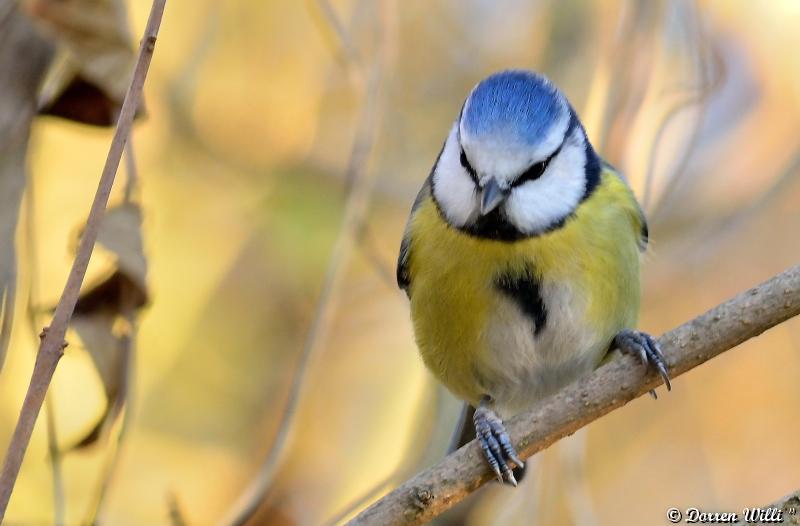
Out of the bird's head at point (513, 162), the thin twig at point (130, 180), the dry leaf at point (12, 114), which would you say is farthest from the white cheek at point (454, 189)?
the dry leaf at point (12, 114)

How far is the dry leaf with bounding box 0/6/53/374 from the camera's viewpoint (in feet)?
3.48

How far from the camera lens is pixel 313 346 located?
4.96 ft

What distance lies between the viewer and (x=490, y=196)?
3.67 ft

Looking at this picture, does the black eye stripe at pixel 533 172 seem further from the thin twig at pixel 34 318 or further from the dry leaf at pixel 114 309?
the thin twig at pixel 34 318

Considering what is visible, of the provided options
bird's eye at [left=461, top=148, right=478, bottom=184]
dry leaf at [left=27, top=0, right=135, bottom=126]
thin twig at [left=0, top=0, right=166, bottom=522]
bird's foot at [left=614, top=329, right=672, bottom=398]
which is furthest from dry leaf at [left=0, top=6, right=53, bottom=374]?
bird's foot at [left=614, top=329, right=672, bottom=398]

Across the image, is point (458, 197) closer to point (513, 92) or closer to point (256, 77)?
point (513, 92)

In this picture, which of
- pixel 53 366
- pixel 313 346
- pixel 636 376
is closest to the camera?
pixel 53 366

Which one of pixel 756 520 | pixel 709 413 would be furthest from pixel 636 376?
pixel 709 413

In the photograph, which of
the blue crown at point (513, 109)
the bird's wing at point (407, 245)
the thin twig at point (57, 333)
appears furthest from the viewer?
the bird's wing at point (407, 245)

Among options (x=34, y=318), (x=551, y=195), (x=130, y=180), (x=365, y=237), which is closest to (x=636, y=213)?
(x=551, y=195)

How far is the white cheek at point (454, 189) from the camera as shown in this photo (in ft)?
3.97

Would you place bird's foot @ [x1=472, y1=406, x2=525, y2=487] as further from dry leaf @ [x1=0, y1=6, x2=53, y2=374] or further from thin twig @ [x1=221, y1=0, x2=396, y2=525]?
dry leaf @ [x1=0, y1=6, x2=53, y2=374]

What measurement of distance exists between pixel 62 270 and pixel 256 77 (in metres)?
0.60

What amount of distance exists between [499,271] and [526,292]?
46mm
